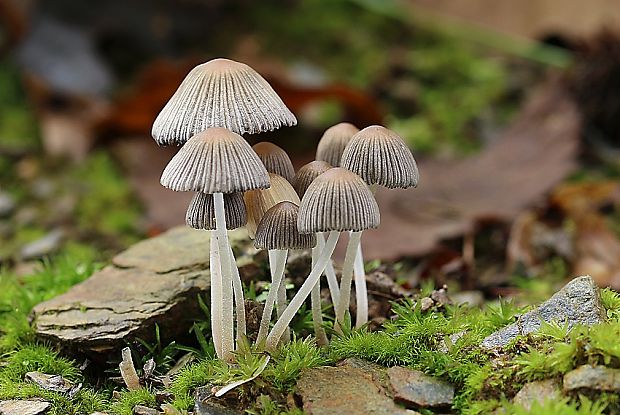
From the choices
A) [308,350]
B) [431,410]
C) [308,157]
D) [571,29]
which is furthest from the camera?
[571,29]

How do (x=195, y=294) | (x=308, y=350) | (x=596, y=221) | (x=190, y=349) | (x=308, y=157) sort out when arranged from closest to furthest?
1. (x=308, y=350)
2. (x=190, y=349)
3. (x=195, y=294)
4. (x=596, y=221)
5. (x=308, y=157)

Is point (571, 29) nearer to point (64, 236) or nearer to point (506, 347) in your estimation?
point (64, 236)

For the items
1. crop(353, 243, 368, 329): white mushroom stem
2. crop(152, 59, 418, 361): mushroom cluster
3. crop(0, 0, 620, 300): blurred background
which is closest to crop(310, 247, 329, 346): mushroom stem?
crop(152, 59, 418, 361): mushroom cluster

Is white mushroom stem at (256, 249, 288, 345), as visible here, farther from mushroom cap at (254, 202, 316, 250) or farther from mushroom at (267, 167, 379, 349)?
mushroom at (267, 167, 379, 349)

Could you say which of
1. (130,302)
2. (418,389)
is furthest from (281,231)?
(130,302)

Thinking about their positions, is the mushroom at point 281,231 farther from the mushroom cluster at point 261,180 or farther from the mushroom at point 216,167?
the mushroom at point 216,167

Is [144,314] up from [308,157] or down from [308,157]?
down

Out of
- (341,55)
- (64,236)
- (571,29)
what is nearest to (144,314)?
(64,236)
